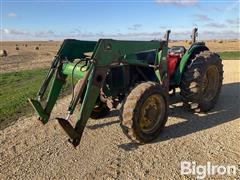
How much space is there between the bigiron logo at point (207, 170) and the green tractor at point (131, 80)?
43.9 inches

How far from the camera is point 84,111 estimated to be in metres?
5.29

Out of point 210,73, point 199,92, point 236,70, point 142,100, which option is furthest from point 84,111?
point 236,70

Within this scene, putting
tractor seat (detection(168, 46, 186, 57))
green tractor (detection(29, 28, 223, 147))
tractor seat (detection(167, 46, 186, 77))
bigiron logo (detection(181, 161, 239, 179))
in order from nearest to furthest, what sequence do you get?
bigiron logo (detection(181, 161, 239, 179)), green tractor (detection(29, 28, 223, 147)), tractor seat (detection(167, 46, 186, 77)), tractor seat (detection(168, 46, 186, 57))

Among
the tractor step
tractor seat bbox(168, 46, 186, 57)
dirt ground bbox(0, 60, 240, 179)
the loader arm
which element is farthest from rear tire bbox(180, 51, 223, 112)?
the tractor step

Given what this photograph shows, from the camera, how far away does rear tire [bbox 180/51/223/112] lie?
23.7 feet

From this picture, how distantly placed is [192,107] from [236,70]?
719cm

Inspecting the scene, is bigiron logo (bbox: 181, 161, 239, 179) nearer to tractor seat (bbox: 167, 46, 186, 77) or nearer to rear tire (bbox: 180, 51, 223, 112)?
rear tire (bbox: 180, 51, 223, 112)

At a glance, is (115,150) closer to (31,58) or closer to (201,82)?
(201,82)

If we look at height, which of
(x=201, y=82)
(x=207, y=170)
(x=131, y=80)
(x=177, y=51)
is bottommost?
(x=207, y=170)

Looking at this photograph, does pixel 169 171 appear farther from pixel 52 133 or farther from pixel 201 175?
pixel 52 133

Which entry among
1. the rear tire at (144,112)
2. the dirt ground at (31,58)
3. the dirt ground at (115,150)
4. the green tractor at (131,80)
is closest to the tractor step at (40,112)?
the green tractor at (131,80)

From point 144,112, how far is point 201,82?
6.38 ft

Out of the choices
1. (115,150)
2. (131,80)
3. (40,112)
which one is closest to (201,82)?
(131,80)

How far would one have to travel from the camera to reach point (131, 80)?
683 centimetres
